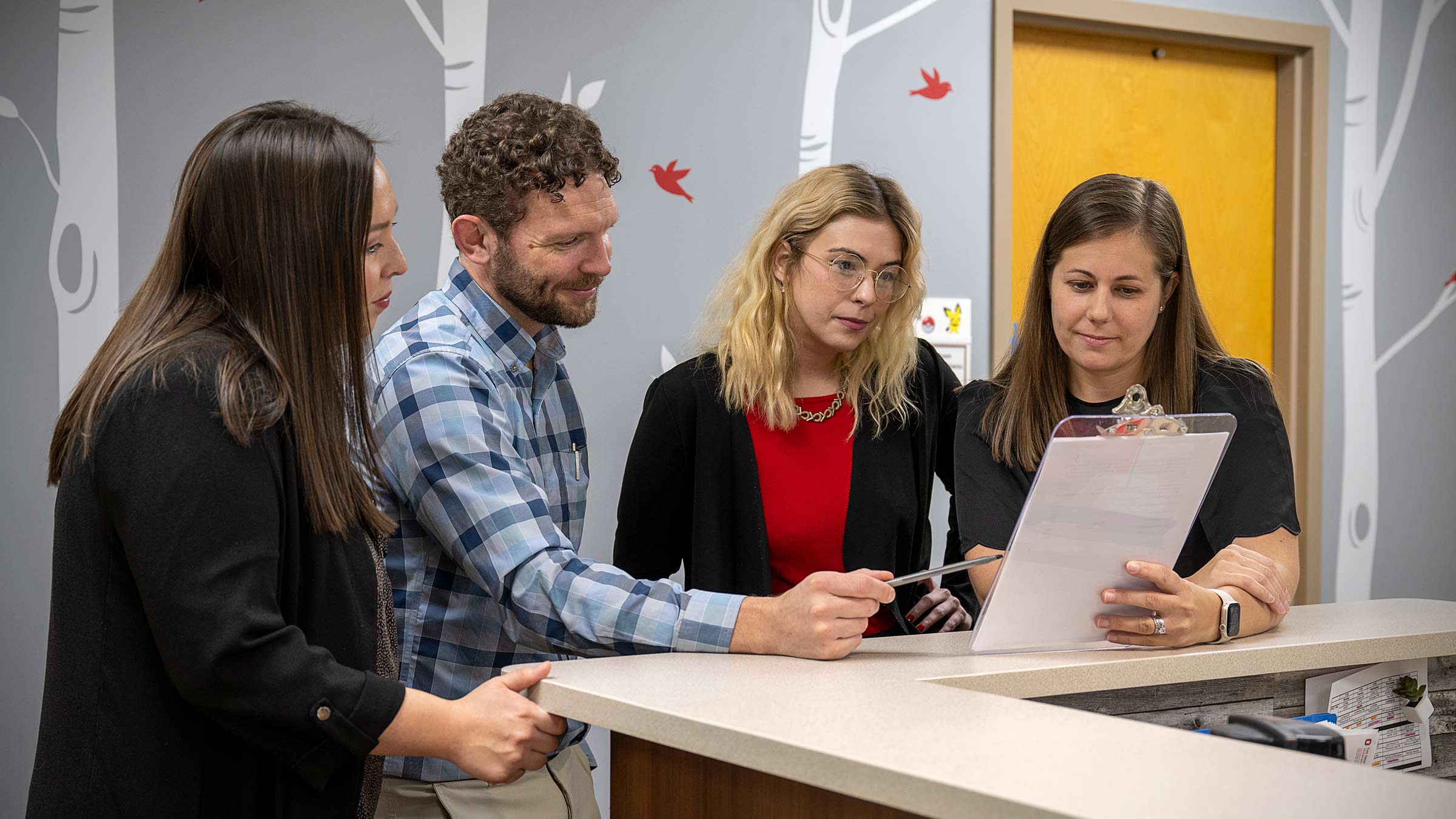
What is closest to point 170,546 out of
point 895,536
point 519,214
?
point 519,214

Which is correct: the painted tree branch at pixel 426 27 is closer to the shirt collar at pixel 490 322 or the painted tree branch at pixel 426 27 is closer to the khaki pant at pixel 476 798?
the shirt collar at pixel 490 322

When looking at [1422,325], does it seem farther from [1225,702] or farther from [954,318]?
[1225,702]

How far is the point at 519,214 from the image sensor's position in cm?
147

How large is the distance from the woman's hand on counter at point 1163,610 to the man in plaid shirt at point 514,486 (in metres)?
0.27

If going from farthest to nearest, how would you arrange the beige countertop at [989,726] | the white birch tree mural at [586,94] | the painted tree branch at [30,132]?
the white birch tree mural at [586,94] → the painted tree branch at [30,132] → the beige countertop at [989,726]

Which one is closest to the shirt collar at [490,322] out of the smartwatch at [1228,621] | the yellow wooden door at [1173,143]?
the smartwatch at [1228,621]

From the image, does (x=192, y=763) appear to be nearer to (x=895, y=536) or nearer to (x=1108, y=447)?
(x=1108, y=447)

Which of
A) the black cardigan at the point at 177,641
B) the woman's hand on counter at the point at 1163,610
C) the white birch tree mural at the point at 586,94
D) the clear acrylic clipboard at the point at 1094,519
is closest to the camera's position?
the black cardigan at the point at 177,641

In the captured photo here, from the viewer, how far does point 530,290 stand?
1.46 metres

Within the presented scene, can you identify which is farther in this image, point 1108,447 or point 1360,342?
point 1360,342

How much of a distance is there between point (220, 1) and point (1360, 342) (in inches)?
125

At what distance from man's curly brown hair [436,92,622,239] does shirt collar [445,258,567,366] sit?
80 millimetres

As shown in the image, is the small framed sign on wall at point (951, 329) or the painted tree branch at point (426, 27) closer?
the painted tree branch at point (426, 27)

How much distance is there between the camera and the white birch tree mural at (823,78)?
2.88 metres
